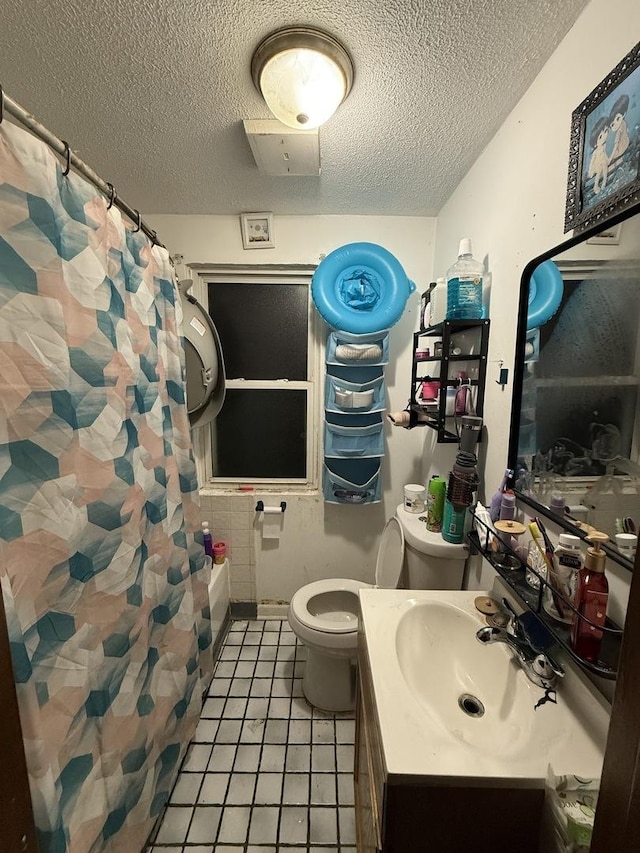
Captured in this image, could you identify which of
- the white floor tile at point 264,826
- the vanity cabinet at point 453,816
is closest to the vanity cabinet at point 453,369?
the vanity cabinet at point 453,816

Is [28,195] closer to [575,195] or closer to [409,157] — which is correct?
[575,195]

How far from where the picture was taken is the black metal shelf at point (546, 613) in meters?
0.61

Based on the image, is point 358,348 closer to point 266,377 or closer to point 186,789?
point 266,377

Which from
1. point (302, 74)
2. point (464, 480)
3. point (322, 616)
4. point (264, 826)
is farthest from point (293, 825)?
point (302, 74)

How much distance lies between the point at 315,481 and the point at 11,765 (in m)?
1.59

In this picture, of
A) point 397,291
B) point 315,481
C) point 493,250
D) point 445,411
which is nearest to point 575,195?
point 493,250

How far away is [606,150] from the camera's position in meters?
0.69

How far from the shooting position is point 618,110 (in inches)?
25.9

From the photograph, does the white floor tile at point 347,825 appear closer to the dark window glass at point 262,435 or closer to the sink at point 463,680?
the sink at point 463,680

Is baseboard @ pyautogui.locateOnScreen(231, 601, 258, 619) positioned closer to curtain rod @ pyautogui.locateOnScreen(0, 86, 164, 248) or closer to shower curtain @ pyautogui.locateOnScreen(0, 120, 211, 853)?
shower curtain @ pyautogui.locateOnScreen(0, 120, 211, 853)

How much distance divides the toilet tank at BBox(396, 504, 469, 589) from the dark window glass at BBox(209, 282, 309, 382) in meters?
1.08

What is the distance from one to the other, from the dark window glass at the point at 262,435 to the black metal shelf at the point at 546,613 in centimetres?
116

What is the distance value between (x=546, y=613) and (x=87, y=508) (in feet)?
3.51

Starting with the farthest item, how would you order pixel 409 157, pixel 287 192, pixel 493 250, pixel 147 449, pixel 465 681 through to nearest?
pixel 287 192
pixel 409 157
pixel 493 250
pixel 147 449
pixel 465 681
